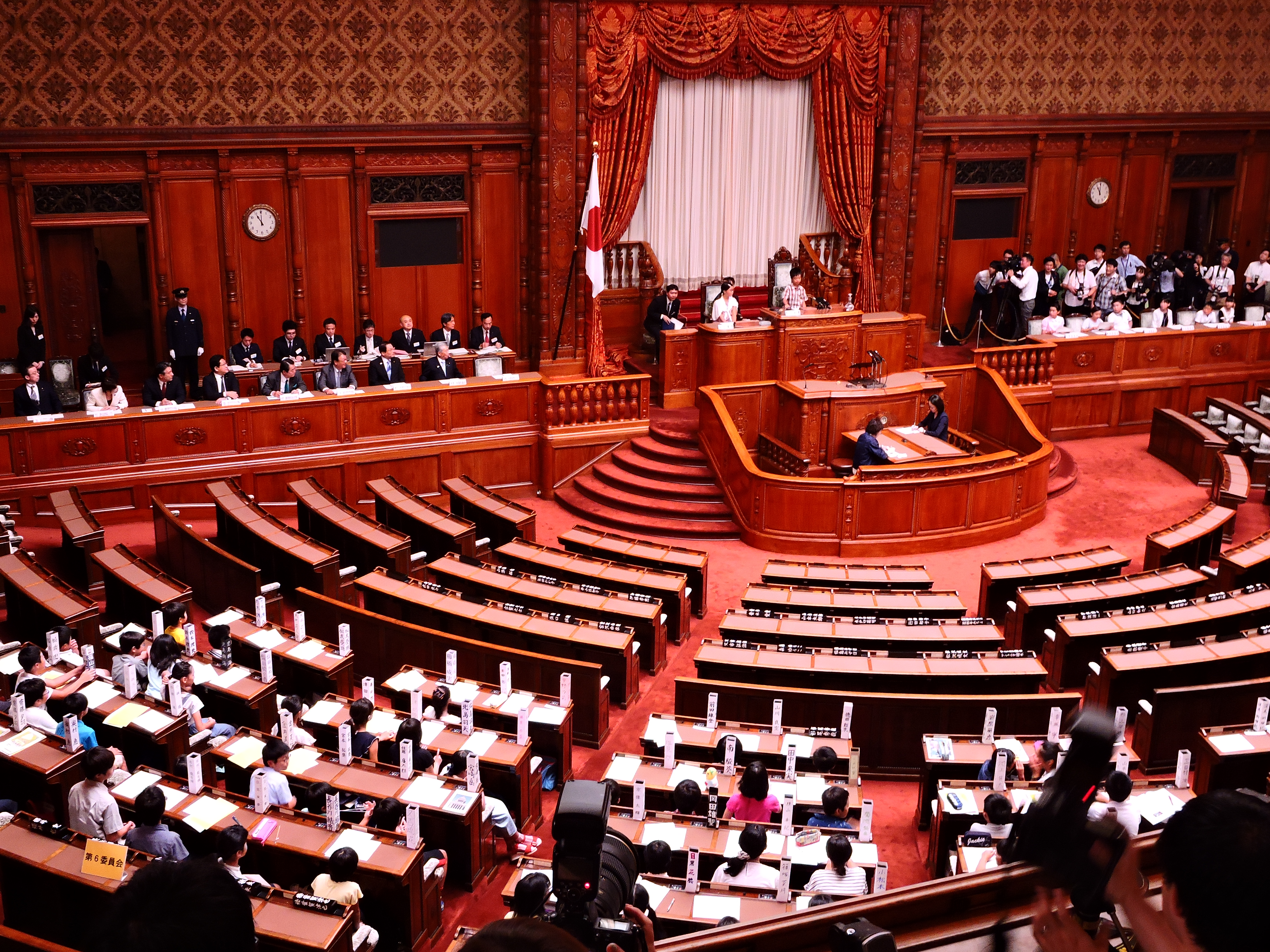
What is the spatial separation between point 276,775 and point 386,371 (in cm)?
775

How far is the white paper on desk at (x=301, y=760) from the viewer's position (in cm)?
732

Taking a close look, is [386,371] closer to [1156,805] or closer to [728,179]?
[728,179]

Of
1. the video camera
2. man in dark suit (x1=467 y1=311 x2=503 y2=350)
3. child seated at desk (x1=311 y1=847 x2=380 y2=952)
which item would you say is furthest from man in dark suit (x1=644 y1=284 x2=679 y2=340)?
the video camera

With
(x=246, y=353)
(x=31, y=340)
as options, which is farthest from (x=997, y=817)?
(x=31, y=340)

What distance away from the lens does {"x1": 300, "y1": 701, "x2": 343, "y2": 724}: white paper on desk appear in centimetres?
802

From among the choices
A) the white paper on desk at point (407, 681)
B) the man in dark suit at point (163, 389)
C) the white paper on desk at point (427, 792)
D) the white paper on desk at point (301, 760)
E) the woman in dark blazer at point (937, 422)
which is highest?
the man in dark suit at point (163, 389)

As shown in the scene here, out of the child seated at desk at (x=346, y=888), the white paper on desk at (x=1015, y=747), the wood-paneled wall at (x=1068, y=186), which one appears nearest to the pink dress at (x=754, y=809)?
the white paper on desk at (x=1015, y=747)

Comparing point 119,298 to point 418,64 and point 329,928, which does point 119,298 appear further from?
point 329,928

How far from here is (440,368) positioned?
14.5m

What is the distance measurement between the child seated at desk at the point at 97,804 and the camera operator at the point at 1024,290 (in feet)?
44.7

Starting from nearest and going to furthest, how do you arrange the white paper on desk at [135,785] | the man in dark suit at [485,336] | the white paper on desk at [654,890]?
the white paper on desk at [654,890], the white paper on desk at [135,785], the man in dark suit at [485,336]

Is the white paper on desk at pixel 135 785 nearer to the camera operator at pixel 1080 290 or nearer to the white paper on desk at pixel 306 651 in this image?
the white paper on desk at pixel 306 651

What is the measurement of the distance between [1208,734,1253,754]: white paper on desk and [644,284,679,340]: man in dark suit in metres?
8.89

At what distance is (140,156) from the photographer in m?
13.8
